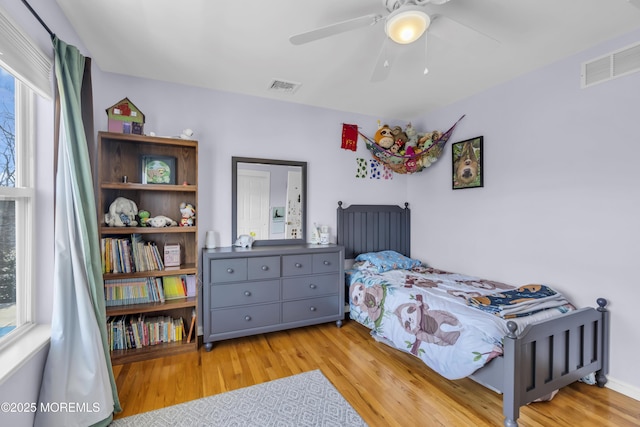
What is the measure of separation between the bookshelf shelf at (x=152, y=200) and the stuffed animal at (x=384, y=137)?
201 centimetres

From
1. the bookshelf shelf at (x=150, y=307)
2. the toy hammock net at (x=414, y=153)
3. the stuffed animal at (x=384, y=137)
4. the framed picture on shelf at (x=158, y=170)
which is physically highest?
the stuffed animal at (x=384, y=137)

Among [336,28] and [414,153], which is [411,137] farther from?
[336,28]

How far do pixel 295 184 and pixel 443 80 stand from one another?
1.76 m

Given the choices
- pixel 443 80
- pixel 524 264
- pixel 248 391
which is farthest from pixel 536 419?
pixel 443 80

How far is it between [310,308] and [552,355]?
190 centimetres

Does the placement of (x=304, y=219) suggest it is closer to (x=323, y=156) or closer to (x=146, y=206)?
(x=323, y=156)

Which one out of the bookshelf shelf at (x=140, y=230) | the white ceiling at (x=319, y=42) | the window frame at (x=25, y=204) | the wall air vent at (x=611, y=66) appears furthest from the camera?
the bookshelf shelf at (x=140, y=230)

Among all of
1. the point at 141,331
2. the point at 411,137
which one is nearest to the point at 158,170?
the point at 141,331

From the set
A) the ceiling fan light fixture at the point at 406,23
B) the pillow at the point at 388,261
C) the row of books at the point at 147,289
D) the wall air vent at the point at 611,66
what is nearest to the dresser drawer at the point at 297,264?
the pillow at the point at 388,261

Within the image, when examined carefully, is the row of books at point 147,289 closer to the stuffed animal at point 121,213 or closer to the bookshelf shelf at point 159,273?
the bookshelf shelf at point 159,273

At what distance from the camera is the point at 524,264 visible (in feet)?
8.34

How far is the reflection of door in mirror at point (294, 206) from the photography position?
10.4 feet

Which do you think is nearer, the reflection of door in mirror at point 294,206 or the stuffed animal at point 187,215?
the stuffed animal at point 187,215

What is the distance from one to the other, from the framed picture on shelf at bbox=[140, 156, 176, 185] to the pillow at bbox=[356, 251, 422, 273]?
214cm
